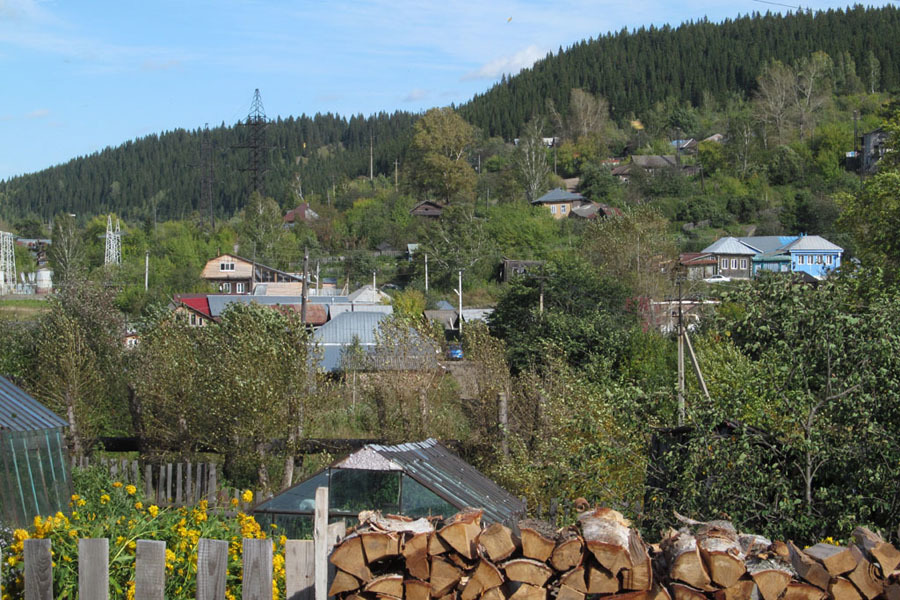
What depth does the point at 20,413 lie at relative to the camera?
977 centimetres

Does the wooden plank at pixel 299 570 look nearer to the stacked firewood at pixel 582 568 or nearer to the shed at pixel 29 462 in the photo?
the stacked firewood at pixel 582 568

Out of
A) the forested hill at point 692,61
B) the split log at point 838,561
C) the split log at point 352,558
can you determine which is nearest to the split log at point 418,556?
the split log at point 352,558

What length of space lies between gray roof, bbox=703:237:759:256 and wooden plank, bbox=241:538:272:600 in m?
54.7

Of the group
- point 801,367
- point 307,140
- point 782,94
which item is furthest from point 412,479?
point 307,140

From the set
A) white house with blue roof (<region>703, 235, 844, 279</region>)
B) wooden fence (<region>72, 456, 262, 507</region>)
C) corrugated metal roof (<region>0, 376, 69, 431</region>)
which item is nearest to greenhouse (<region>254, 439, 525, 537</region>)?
corrugated metal roof (<region>0, 376, 69, 431</region>)

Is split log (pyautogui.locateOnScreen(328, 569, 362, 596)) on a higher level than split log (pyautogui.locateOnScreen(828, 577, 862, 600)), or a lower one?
higher

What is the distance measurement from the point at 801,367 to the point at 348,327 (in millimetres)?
31576

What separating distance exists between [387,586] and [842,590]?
1995 mm

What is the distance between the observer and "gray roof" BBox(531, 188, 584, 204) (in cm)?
7106

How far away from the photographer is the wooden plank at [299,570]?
3705 millimetres

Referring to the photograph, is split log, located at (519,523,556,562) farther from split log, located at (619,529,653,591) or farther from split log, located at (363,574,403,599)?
split log, located at (363,574,403,599)

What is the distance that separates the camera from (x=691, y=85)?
4304 inches

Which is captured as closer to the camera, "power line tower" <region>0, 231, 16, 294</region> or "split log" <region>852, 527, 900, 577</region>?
"split log" <region>852, 527, 900, 577</region>

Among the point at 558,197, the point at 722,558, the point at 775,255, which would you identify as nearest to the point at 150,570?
the point at 722,558
